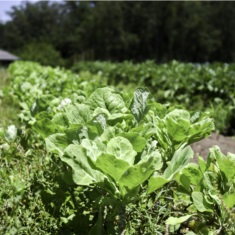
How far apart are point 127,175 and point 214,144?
5250mm

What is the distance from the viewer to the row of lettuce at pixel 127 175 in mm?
1483

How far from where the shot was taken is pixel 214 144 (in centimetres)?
643

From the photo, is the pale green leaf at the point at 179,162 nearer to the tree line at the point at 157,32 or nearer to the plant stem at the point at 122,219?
the plant stem at the point at 122,219

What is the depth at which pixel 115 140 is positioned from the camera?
1.53 meters

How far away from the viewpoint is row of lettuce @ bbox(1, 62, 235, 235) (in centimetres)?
148

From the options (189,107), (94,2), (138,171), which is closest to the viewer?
(138,171)

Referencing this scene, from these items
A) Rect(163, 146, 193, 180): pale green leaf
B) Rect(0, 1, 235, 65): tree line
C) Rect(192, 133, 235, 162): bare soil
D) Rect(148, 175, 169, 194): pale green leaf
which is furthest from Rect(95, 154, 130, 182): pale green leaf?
Rect(0, 1, 235, 65): tree line

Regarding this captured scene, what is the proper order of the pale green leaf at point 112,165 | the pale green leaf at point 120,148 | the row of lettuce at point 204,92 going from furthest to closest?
the row of lettuce at point 204,92
the pale green leaf at point 120,148
the pale green leaf at point 112,165

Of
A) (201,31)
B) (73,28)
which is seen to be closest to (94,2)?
(73,28)

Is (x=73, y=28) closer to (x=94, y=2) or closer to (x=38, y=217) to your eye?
(x=94, y=2)

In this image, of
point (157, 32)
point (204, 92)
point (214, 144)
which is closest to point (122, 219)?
point (214, 144)

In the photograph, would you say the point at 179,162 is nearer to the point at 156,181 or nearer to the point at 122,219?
the point at 156,181

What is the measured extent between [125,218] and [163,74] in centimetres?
942

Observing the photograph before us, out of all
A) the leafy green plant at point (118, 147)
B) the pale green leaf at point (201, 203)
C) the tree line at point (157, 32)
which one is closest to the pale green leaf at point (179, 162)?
the leafy green plant at point (118, 147)
